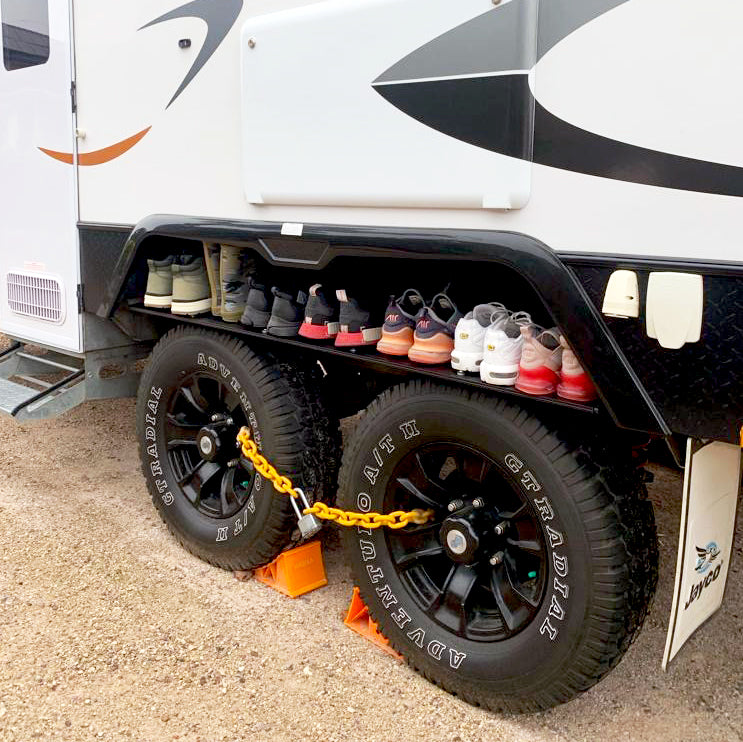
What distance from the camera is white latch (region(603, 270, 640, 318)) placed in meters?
1.97

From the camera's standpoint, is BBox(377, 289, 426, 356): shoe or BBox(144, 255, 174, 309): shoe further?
BBox(144, 255, 174, 309): shoe

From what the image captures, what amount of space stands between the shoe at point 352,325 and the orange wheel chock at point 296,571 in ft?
3.14

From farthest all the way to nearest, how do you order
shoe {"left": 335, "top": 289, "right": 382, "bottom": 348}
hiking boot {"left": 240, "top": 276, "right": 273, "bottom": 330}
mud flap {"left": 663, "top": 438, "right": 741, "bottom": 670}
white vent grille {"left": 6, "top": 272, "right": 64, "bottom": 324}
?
white vent grille {"left": 6, "top": 272, "right": 64, "bottom": 324}
hiking boot {"left": 240, "top": 276, "right": 273, "bottom": 330}
shoe {"left": 335, "top": 289, "right": 382, "bottom": 348}
mud flap {"left": 663, "top": 438, "right": 741, "bottom": 670}

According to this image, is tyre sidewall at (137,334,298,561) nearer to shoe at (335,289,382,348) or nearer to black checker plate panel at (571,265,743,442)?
shoe at (335,289,382,348)

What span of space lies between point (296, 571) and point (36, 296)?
195cm

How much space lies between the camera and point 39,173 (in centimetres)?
385

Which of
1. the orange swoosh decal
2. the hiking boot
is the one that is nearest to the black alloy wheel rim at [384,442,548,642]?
the hiking boot

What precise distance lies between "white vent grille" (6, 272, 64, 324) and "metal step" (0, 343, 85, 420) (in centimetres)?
33

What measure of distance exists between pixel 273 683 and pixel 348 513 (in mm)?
600

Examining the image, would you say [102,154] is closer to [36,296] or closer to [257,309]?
[36,296]

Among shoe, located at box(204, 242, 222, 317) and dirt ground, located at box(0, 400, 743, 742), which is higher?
shoe, located at box(204, 242, 222, 317)

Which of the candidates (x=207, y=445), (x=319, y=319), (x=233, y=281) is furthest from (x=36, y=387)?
(x=319, y=319)

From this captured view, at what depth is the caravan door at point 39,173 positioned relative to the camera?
364cm

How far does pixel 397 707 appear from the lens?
2.56 metres
